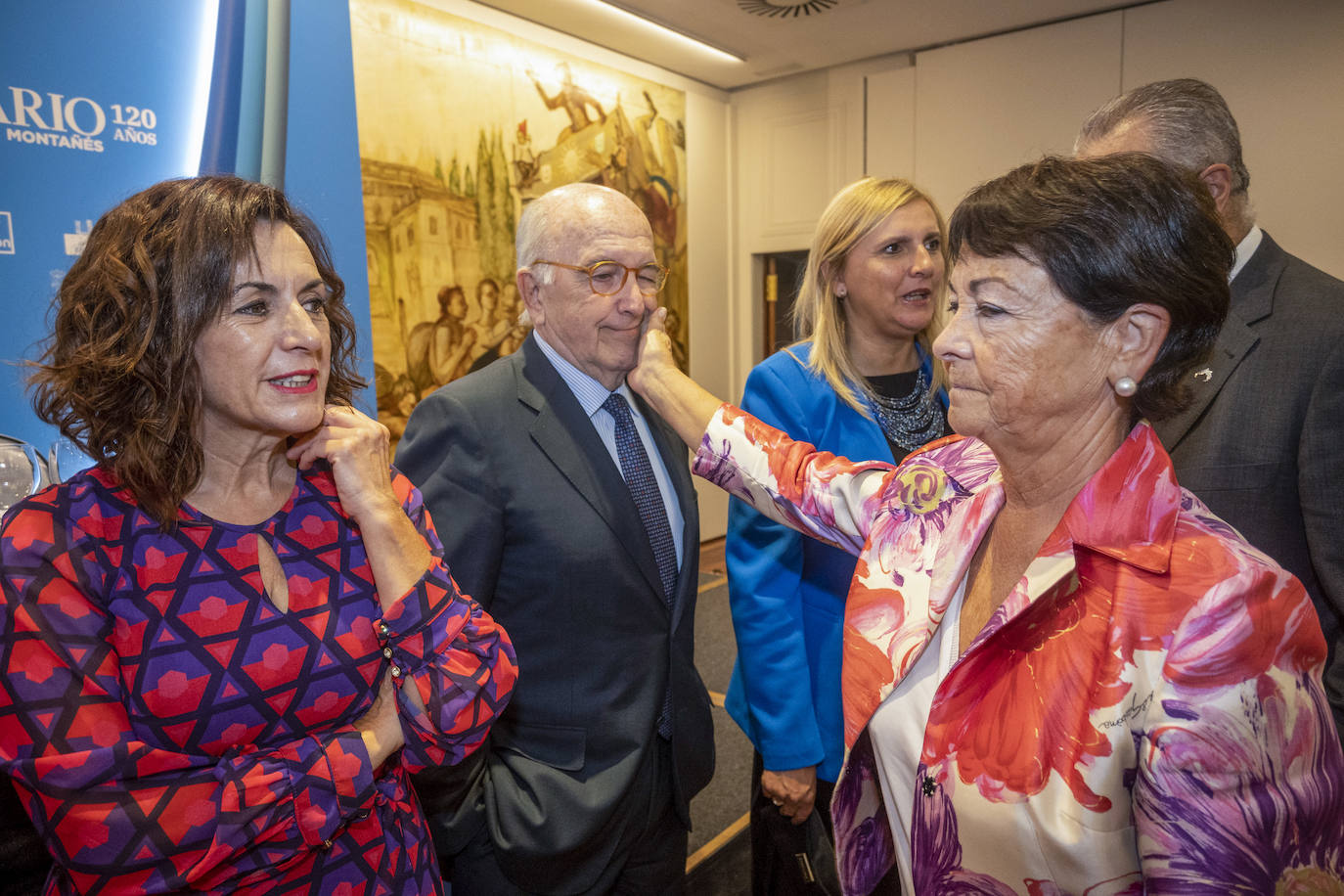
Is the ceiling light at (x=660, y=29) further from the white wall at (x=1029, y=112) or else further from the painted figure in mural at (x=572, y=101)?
the white wall at (x=1029, y=112)

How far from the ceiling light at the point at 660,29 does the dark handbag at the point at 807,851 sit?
4917 mm

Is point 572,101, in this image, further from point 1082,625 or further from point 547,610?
point 1082,625

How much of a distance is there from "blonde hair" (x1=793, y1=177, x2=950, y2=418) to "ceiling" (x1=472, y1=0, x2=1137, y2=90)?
3.68m

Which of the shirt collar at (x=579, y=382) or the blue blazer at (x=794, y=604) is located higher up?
the shirt collar at (x=579, y=382)

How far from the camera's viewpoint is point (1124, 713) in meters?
0.99

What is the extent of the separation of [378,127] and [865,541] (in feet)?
14.1

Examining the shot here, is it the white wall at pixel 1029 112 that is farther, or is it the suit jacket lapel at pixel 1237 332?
the white wall at pixel 1029 112

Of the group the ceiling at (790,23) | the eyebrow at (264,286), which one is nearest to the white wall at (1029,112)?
the ceiling at (790,23)

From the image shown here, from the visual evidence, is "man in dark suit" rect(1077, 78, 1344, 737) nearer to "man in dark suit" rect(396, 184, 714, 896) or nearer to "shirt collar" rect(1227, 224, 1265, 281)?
"shirt collar" rect(1227, 224, 1265, 281)

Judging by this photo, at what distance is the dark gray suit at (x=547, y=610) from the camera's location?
5.28 feet

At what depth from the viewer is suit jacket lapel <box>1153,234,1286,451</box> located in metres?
1.71

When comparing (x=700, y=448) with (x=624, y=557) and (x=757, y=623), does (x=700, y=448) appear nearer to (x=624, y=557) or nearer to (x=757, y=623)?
(x=624, y=557)

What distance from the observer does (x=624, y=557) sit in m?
1.70

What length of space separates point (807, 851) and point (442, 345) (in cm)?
395
